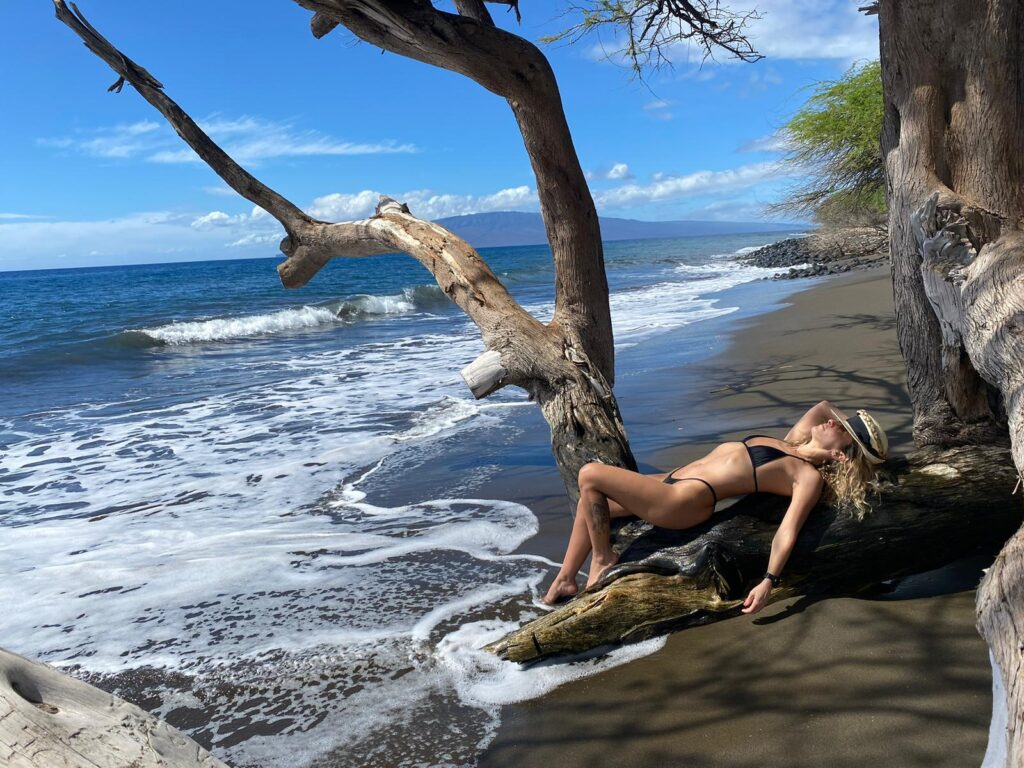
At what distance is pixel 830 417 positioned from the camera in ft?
13.9

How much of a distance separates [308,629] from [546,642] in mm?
1510

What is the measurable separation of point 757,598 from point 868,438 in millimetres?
996

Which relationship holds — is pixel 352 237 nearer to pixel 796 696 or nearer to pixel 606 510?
pixel 606 510

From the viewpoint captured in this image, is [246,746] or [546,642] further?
[546,642]

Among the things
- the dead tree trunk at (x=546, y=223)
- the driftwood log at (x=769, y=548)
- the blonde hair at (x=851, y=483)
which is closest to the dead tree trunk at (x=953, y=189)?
the driftwood log at (x=769, y=548)

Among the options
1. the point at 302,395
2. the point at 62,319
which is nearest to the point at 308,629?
the point at 302,395

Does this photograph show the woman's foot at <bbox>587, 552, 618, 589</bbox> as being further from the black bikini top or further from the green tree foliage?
the green tree foliage

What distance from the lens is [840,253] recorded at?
2756 cm

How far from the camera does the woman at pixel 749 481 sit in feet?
12.8

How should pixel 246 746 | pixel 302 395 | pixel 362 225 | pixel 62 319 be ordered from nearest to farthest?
pixel 246 746, pixel 362 225, pixel 302 395, pixel 62 319

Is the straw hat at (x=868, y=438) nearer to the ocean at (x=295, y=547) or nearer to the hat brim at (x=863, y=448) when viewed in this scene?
the hat brim at (x=863, y=448)

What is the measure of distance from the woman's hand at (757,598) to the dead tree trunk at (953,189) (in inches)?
52.3

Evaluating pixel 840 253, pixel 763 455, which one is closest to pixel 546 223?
pixel 763 455

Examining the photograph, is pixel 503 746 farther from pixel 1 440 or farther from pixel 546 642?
pixel 1 440
